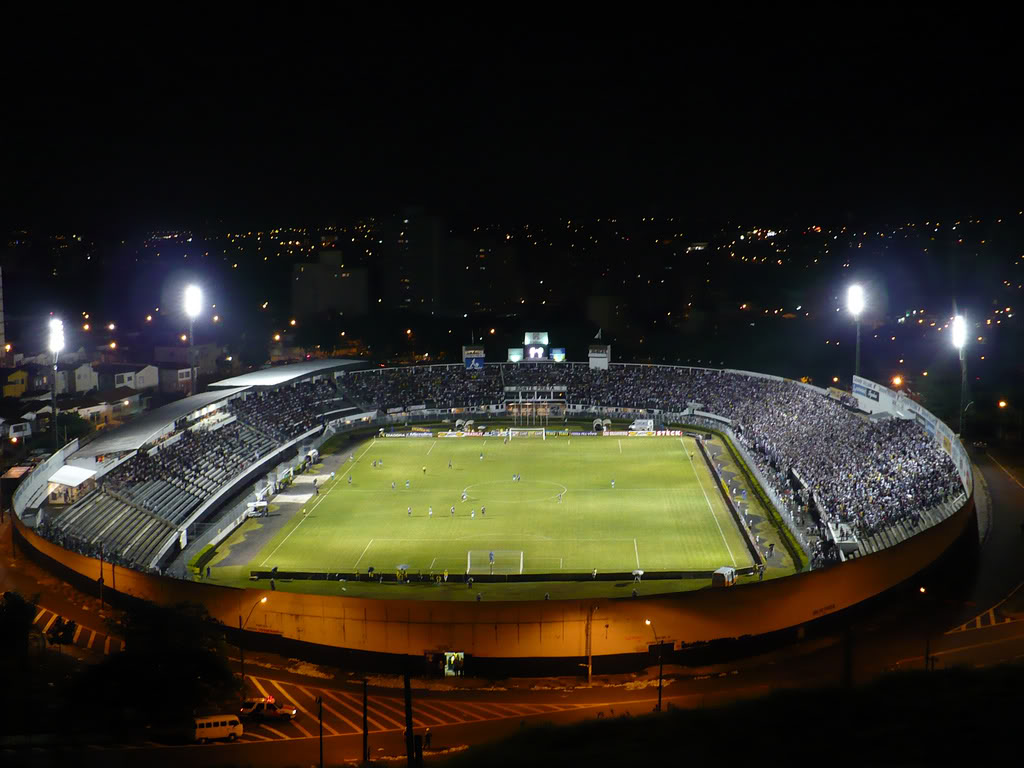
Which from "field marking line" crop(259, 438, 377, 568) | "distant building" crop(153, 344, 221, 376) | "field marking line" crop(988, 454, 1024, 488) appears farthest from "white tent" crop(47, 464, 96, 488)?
"field marking line" crop(988, 454, 1024, 488)

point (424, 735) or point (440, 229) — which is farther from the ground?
point (440, 229)

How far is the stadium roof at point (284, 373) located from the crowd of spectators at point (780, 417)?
1.39 m

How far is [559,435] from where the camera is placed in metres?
55.6

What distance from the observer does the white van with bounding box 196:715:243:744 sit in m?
16.5

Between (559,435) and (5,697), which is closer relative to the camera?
(5,697)

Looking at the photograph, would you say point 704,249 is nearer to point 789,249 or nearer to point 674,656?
point 789,249

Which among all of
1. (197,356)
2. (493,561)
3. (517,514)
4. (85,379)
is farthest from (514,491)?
(197,356)

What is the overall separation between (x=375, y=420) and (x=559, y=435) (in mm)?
11803

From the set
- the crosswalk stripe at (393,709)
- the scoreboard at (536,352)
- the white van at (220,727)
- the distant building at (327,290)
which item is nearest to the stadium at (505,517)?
the crosswalk stripe at (393,709)

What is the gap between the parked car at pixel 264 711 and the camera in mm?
18203

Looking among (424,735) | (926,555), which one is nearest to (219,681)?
(424,735)

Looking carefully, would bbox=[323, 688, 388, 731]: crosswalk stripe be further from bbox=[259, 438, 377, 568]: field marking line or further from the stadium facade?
bbox=[259, 438, 377, 568]: field marking line

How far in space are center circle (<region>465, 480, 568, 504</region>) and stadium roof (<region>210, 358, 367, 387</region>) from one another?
17.0 metres

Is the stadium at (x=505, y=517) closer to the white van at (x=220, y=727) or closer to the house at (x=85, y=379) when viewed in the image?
the white van at (x=220, y=727)
